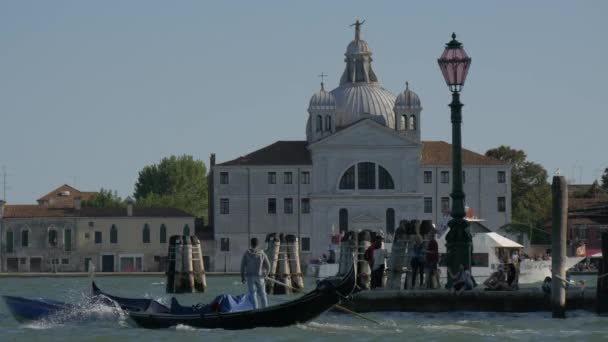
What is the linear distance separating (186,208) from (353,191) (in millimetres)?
30929

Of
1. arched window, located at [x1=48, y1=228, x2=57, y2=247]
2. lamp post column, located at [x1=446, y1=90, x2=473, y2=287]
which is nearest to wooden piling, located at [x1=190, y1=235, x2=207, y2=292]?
lamp post column, located at [x1=446, y1=90, x2=473, y2=287]

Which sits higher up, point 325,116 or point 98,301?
point 325,116

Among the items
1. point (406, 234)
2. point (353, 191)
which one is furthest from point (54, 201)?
point (406, 234)

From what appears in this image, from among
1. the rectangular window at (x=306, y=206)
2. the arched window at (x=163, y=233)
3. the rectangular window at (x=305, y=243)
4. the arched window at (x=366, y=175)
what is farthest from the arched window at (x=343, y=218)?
the arched window at (x=163, y=233)

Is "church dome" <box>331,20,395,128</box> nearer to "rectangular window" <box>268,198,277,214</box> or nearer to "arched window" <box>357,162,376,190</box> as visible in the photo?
"arched window" <box>357,162,376,190</box>

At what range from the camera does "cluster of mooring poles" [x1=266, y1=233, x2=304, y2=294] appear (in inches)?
2255

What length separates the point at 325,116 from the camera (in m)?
104

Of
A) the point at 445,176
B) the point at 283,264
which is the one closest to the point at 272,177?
the point at 445,176

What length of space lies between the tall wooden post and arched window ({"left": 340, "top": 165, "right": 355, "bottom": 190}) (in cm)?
6631

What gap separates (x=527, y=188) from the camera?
385 ft

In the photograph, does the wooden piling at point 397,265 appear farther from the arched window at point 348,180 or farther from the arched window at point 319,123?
the arched window at point 319,123

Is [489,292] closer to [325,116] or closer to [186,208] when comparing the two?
[325,116]

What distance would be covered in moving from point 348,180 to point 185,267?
44.8m

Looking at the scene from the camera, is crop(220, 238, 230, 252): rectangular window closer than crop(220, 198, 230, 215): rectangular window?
Yes
